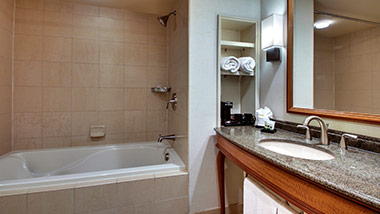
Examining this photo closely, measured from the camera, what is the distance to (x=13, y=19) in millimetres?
1866

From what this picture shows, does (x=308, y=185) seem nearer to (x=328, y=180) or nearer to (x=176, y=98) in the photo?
(x=328, y=180)

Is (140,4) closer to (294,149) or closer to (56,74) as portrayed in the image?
(56,74)

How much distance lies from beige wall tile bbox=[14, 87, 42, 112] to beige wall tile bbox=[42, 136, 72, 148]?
37 centimetres

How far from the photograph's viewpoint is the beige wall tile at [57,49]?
197cm

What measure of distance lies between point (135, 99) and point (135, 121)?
12.0 inches

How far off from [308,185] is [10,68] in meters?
2.80

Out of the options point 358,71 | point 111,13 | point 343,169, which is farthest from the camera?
point 111,13

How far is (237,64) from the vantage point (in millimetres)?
1608

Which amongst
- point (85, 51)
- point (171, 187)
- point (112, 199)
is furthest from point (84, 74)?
point (171, 187)

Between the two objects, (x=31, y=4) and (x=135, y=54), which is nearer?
(x=31, y=4)

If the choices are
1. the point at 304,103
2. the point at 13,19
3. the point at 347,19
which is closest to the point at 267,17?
the point at 347,19

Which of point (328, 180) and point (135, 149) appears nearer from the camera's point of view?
point (328, 180)

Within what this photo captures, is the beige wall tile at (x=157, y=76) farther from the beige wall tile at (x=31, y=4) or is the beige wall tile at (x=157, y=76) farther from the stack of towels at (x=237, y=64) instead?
the beige wall tile at (x=31, y=4)

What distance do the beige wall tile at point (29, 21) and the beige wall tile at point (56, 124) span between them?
0.97 m
